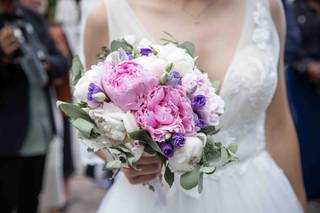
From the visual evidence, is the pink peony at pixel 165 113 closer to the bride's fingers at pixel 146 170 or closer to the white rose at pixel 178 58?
the white rose at pixel 178 58

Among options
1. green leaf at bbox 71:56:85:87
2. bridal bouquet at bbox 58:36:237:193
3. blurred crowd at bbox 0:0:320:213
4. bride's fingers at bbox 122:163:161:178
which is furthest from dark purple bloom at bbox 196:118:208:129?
blurred crowd at bbox 0:0:320:213

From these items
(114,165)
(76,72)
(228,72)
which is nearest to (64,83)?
(228,72)

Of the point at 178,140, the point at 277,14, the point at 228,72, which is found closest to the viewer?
the point at 178,140

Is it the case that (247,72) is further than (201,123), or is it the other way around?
(247,72)

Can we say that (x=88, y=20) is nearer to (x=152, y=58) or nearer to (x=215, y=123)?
(x=152, y=58)

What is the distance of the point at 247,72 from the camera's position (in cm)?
209

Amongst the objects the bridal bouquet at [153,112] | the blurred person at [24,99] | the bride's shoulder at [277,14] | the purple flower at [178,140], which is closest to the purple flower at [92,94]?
the bridal bouquet at [153,112]

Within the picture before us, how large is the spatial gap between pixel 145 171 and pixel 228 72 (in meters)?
0.51

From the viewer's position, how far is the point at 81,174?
723cm

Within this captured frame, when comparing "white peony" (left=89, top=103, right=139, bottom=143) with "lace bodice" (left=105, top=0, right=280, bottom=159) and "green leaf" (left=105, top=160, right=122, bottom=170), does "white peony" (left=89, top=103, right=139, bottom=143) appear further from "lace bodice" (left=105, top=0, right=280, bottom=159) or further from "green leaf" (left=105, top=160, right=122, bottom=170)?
"lace bodice" (left=105, top=0, right=280, bottom=159)

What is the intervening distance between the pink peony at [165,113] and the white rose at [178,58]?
0.08m

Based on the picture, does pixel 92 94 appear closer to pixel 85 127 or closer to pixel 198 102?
pixel 85 127

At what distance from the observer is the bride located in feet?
6.83

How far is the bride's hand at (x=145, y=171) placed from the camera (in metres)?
1.70
